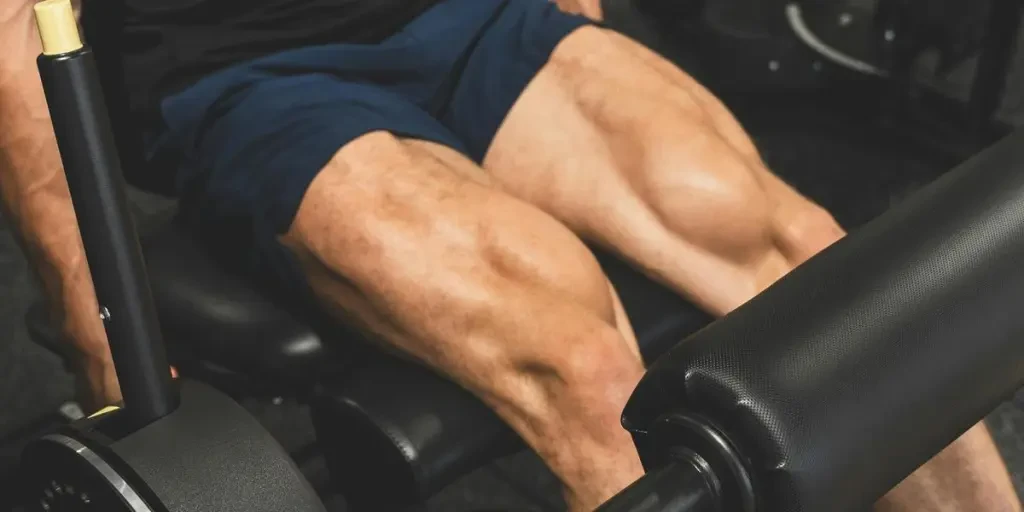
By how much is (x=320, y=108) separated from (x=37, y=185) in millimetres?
240

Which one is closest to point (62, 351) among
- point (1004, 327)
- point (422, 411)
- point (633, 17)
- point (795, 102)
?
point (422, 411)

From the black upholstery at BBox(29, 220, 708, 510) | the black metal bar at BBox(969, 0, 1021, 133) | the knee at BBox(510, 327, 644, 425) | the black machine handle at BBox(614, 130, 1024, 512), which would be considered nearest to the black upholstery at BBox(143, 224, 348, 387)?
the black upholstery at BBox(29, 220, 708, 510)

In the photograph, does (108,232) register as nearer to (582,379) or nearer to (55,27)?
(55,27)

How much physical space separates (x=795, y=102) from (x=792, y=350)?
1.98 m

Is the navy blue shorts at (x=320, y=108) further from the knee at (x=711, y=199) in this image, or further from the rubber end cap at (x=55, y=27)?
the rubber end cap at (x=55, y=27)

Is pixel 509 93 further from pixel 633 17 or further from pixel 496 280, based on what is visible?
pixel 633 17

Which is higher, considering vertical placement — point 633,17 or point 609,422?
point 609,422

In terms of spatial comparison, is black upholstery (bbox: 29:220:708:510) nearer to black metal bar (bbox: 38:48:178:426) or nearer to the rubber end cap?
black metal bar (bbox: 38:48:178:426)

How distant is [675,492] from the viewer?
446 millimetres

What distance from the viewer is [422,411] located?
794 millimetres

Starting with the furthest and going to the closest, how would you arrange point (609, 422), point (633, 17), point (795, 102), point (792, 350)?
1. point (633, 17)
2. point (795, 102)
3. point (609, 422)
4. point (792, 350)

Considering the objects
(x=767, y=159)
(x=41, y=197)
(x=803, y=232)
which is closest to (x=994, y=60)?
(x=767, y=159)

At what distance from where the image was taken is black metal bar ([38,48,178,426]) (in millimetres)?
505

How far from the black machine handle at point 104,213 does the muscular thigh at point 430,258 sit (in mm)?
233
